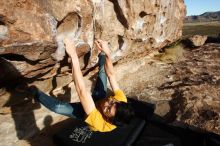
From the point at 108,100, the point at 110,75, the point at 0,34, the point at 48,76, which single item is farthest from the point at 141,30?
the point at 0,34

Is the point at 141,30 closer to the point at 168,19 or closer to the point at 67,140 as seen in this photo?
the point at 168,19

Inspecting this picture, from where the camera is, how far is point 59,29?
16.4ft

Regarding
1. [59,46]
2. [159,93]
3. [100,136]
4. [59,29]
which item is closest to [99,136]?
[100,136]

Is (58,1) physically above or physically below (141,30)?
above

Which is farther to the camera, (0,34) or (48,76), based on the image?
(48,76)

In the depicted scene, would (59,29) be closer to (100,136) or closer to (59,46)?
(59,46)

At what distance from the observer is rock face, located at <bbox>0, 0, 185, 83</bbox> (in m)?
4.27

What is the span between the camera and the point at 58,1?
4797 millimetres

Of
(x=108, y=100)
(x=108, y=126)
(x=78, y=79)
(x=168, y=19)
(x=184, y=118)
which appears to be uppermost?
(x=168, y=19)

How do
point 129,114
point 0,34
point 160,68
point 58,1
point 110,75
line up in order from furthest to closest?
point 160,68 < point 110,75 < point 58,1 < point 129,114 < point 0,34

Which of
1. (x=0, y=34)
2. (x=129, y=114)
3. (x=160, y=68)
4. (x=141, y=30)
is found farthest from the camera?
(x=160, y=68)

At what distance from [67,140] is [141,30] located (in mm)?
3990

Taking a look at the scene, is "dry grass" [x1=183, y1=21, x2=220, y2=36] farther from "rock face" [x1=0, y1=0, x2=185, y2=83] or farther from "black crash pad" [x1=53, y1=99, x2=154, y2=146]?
"black crash pad" [x1=53, y1=99, x2=154, y2=146]

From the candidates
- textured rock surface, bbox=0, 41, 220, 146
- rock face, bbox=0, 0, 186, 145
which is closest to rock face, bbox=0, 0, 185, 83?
rock face, bbox=0, 0, 186, 145
